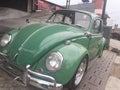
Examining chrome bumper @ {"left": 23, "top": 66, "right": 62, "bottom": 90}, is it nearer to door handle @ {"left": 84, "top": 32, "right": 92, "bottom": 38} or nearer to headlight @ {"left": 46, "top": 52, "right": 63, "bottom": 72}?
headlight @ {"left": 46, "top": 52, "right": 63, "bottom": 72}

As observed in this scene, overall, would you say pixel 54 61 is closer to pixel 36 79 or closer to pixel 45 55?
pixel 45 55

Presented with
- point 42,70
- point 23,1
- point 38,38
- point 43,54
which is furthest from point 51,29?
point 23,1

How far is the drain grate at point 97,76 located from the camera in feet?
15.1

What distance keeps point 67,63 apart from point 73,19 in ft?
6.74

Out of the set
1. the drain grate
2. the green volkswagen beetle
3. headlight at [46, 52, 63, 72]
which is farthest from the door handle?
headlight at [46, 52, 63, 72]

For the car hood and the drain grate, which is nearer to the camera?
the car hood

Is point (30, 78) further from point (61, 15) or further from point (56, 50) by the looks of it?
point (61, 15)

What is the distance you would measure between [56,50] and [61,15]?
2212 millimetres

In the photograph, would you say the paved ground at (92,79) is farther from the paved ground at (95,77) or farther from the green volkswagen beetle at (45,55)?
the green volkswagen beetle at (45,55)

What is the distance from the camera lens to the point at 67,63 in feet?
11.0

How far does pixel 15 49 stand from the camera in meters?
3.80

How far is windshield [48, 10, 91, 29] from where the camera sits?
197 inches

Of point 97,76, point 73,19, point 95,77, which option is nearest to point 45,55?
point 73,19

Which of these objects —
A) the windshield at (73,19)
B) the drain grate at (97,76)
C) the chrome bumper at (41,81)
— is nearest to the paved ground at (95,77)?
the drain grate at (97,76)
